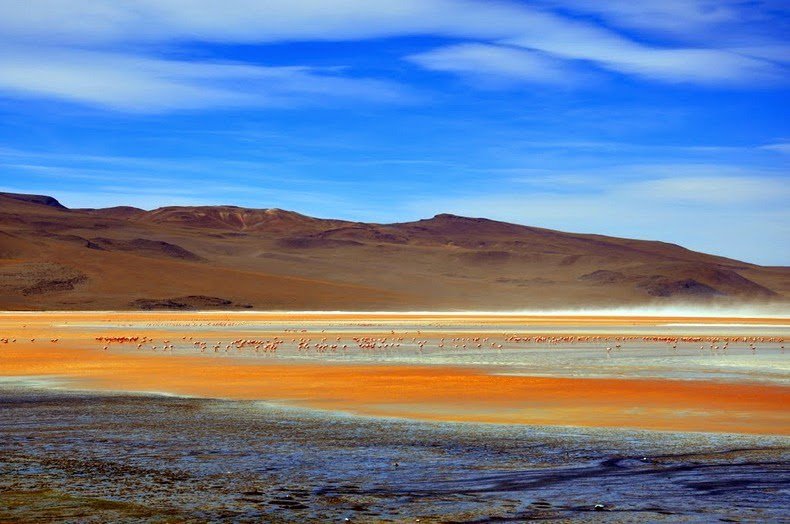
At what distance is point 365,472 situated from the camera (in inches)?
439

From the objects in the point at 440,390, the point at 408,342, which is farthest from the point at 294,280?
the point at 440,390

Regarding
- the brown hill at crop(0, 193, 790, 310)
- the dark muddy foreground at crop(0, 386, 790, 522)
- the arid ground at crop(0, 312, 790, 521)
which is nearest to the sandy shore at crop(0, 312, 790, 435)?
the arid ground at crop(0, 312, 790, 521)

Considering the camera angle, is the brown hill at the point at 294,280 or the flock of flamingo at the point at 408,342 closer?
the flock of flamingo at the point at 408,342

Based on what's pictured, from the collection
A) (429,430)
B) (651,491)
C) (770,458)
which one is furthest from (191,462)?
(770,458)

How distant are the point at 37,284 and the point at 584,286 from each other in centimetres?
9108

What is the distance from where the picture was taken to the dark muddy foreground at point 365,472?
927 centimetres

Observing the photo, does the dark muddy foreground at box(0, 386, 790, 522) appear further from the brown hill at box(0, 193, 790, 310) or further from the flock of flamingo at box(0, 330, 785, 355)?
the brown hill at box(0, 193, 790, 310)

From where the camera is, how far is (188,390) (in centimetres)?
2061

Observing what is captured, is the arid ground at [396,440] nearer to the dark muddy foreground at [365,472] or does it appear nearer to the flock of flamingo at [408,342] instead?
the dark muddy foreground at [365,472]

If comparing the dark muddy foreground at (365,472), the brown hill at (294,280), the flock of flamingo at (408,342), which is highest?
the brown hill at (294,280)

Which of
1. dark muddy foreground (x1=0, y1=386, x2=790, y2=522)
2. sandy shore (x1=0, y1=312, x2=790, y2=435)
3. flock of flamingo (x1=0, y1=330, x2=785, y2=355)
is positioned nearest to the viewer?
dark muddy foreground (x1=0, y1=386, x2=790, y2=522)

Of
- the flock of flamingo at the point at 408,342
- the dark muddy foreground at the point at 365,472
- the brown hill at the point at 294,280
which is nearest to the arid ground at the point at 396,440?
the dark muddy foreground at the point at 365,472

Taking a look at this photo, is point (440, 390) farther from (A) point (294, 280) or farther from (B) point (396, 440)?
(A) point (294, 280)

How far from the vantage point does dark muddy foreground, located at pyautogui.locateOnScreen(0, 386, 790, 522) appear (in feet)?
30.4
